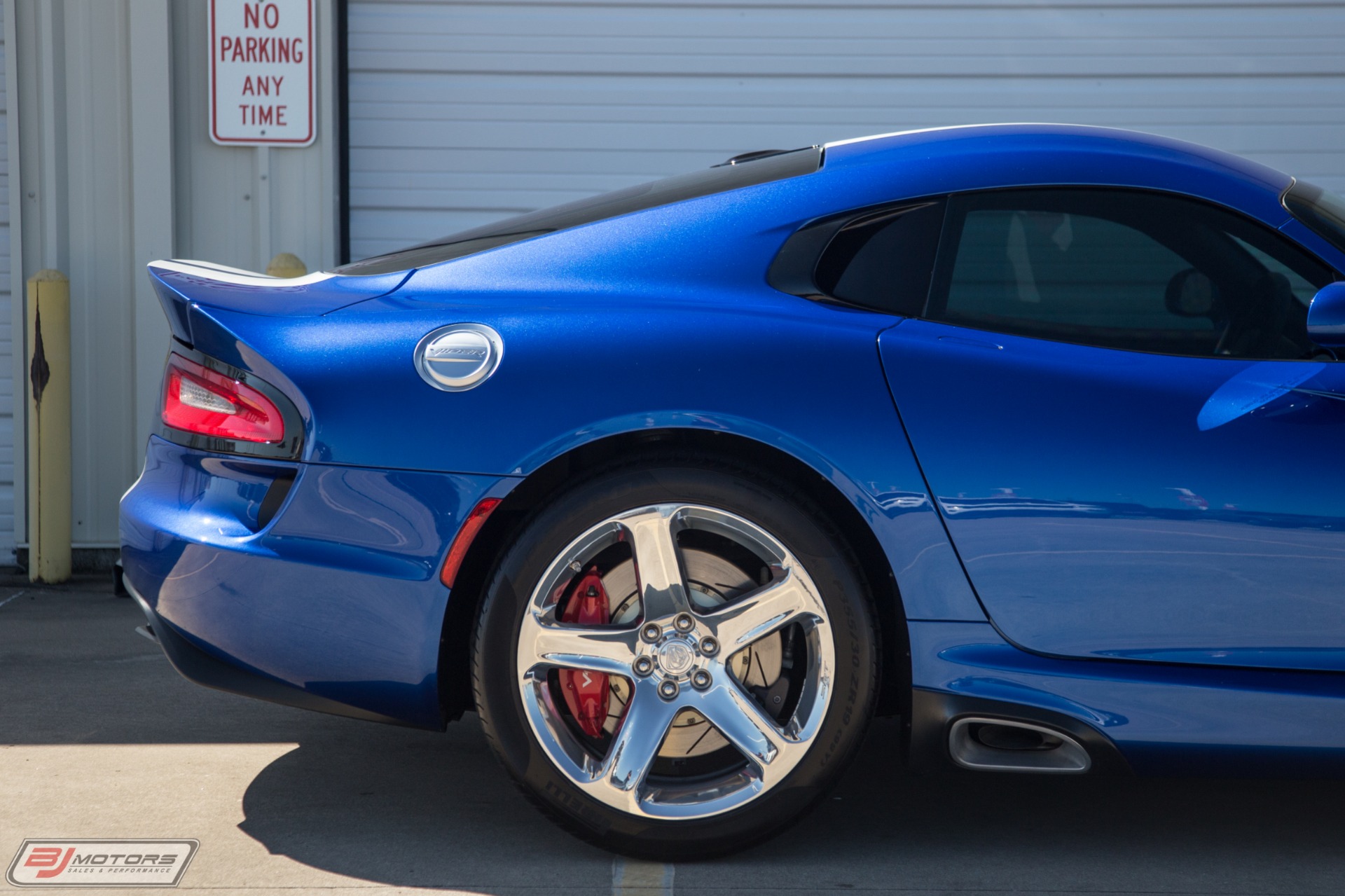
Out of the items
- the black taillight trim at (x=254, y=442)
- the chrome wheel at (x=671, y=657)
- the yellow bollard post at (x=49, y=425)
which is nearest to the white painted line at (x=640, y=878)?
the chrome wheel at (x=671, y=657)

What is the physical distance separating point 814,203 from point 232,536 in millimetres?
1235

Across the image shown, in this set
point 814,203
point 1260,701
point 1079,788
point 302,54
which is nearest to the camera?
point 1260,701

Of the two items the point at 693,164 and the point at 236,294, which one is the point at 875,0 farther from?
the point at 236,294

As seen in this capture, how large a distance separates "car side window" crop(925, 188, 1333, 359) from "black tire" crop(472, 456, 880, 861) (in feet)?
1.59

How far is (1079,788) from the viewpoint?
2768 mm

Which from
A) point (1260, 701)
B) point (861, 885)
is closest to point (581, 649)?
point (861, 885)

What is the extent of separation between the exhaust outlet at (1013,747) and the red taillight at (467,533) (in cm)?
91

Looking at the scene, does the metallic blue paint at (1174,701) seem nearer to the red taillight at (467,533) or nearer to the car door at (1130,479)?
the car door at (1130,479)

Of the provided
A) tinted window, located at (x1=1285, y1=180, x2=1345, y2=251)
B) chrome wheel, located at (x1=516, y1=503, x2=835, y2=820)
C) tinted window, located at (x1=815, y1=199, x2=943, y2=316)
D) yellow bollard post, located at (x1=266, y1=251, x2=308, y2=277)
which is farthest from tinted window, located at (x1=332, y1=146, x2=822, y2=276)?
yellow bollard post, located at (x1=266, y1=251, x2=308, y2=277)

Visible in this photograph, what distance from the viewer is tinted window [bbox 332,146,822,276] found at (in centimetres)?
246

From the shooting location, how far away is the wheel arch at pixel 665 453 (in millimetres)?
2219

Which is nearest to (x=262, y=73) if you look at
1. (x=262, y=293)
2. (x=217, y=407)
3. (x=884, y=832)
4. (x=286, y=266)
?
(x=286, y=266)

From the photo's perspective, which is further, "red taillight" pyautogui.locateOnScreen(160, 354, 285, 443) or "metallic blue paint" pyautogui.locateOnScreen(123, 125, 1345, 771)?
"red taillight" pyautogui.locateOnScreen(160, 354, 285, 443)

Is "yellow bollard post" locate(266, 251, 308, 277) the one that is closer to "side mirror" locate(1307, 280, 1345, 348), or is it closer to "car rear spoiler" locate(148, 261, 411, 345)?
"car rear spoiler" locate(148, 261, 411, 345)
